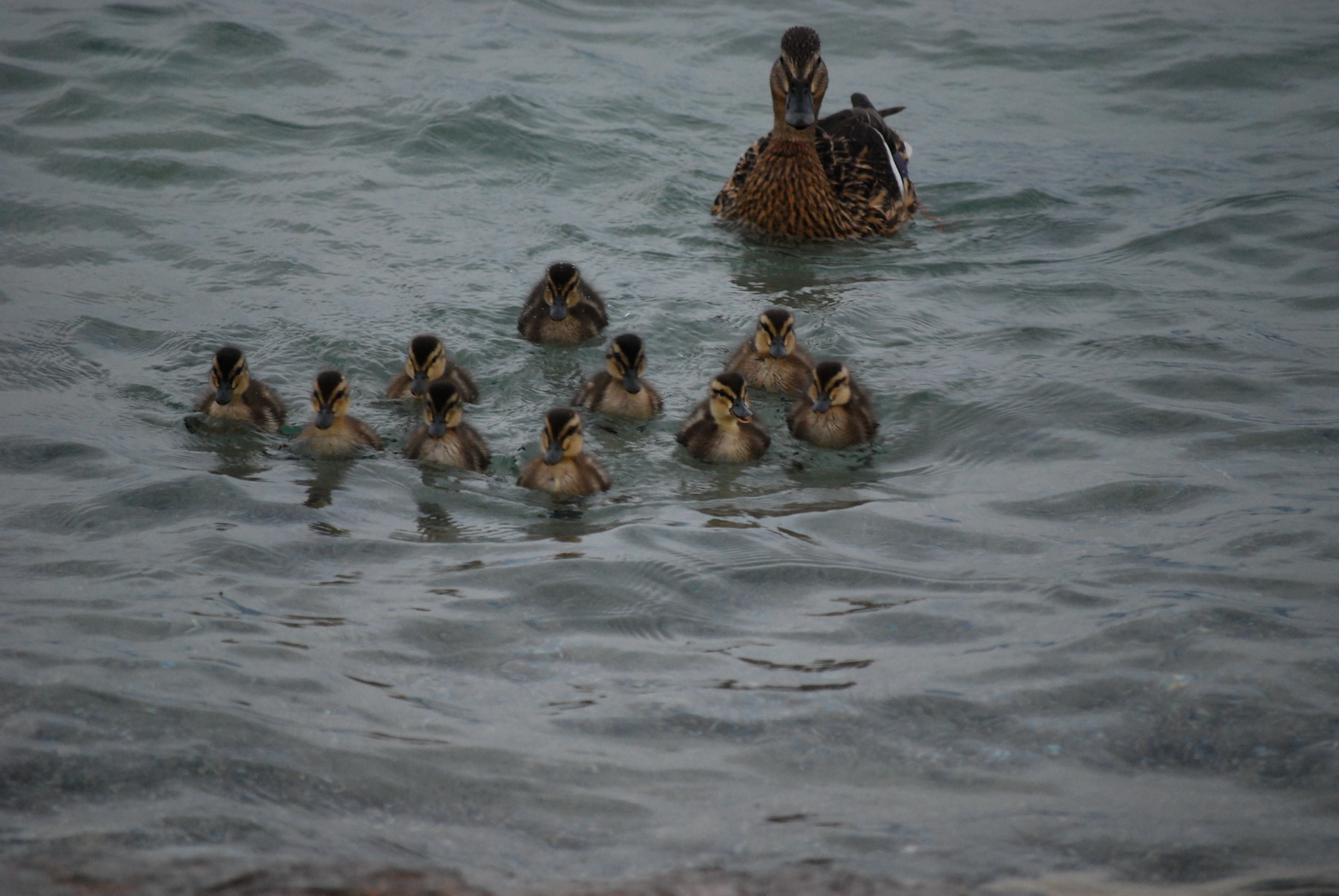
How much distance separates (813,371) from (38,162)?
592 cm

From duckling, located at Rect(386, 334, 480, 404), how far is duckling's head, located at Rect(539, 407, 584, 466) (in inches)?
27.4

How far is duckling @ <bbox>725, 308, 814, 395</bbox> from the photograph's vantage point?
6129mm

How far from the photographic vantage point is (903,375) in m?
6.37

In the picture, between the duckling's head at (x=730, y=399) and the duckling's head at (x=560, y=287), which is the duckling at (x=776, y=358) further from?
the duckling's head at (x=560, y=287)

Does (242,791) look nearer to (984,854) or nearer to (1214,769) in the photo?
(984,854)

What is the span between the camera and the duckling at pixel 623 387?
19.2 ft

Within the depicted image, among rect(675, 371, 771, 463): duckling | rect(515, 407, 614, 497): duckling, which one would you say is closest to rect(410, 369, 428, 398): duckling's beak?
rect(515, 407, 614, 497): duckling

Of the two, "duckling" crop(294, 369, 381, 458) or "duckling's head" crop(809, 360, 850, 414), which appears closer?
"duckling" crop(294, 369, 381, 458)

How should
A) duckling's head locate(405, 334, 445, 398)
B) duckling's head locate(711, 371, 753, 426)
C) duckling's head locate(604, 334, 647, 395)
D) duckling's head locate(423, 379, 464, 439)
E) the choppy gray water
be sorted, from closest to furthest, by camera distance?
the choppy gray water < duckling's head locate(423, 379, 464, 439) < duckling's head locate(711, 371, 753, 426) < duckling's head locate(604, 334, 647, 395) < duckling's head locate(405, 334, 445, 398)

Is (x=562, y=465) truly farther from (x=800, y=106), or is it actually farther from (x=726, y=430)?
(x=800, y=106)

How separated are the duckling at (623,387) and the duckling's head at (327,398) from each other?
1.14 meters

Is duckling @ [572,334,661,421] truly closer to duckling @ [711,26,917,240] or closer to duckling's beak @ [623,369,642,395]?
duckling's beak @ [623,369,642,395]

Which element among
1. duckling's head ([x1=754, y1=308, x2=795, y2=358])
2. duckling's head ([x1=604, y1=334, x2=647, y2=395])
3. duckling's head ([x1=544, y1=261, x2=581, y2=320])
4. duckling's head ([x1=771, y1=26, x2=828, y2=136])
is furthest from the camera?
duckling's head ([x1=771, y1=26, x2=828, y2=136])

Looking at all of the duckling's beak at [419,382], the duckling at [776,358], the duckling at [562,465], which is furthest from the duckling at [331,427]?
the duckling at [776,358]
